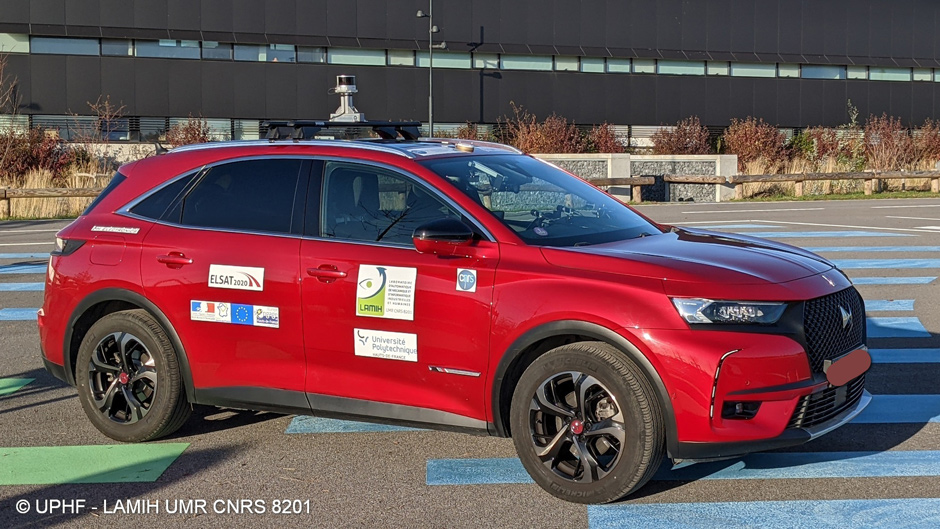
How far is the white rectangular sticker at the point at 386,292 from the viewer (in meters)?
5.43

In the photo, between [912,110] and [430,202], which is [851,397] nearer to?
→ [430,202]

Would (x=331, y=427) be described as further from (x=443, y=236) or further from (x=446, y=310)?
(x=443, y=236)

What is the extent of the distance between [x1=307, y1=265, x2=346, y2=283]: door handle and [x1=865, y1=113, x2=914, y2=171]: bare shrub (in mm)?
31935

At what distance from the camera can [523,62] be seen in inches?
1885

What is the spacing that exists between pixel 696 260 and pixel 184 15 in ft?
139

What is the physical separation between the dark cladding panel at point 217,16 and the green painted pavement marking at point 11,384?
127 feet

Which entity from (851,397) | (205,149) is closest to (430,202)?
(205,149)

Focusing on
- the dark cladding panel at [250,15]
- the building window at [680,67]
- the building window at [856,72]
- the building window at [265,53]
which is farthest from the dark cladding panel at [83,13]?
the building window at [856,72]

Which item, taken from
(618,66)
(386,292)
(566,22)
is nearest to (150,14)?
(566,22)

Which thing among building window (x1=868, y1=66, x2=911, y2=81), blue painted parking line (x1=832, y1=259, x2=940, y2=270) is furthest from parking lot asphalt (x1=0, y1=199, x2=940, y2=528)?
building window (x1=868, y1=66, x2=911, y2=81)

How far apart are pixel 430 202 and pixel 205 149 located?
1620mm

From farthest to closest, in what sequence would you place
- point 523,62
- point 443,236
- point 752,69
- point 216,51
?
point 752,69 → point 523,62 → point 216,51 → point 443,236

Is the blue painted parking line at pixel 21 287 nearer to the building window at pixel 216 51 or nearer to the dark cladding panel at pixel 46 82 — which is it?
the dark cladding panel at pixel 46 82

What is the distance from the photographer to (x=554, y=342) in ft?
17.0
